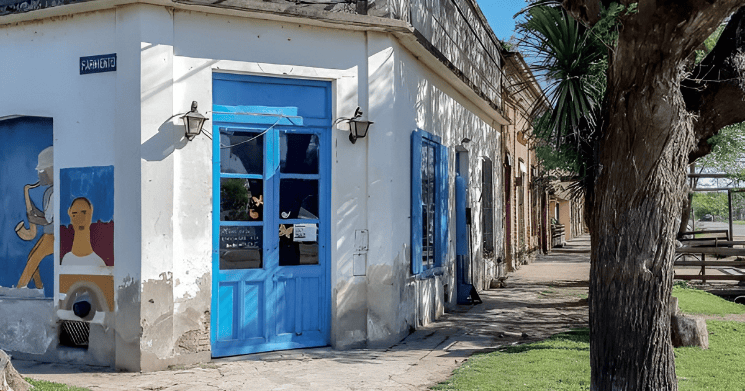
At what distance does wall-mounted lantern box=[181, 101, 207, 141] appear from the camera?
6.57 m

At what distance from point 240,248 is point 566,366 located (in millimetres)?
3455

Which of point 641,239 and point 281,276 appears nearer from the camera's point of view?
point 641,239

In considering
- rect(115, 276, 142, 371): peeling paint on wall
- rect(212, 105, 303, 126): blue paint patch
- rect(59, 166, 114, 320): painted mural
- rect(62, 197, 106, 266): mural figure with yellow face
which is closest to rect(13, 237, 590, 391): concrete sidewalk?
rect(115, 276, 142, 371): peeling paint on wall

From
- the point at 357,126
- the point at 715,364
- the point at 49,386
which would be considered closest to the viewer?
the point at 49,386

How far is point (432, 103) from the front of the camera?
9664 mm

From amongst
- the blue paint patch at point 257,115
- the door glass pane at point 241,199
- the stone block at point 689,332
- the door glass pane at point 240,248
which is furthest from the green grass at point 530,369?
the blue paint patch at point 257,115

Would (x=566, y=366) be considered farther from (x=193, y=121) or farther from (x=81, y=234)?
(x=81, y=234)

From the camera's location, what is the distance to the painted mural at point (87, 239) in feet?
22.0

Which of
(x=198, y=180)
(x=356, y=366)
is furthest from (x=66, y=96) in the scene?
(x=356, y=366)

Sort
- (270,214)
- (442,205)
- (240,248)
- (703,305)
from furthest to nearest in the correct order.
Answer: (703,305), (442,205), (270,214), (240,248)

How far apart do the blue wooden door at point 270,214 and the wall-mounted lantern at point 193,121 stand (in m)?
0.29

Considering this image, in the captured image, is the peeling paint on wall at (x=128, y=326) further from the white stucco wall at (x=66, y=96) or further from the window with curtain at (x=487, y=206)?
the window with curtain at (x=487, y=206)

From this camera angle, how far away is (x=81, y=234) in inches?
270

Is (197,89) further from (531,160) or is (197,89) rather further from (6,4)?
(531,160)
